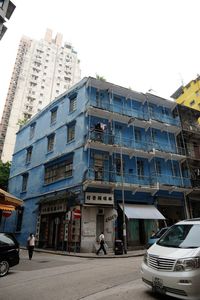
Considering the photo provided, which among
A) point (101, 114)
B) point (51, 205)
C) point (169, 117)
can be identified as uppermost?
point (169, 117)

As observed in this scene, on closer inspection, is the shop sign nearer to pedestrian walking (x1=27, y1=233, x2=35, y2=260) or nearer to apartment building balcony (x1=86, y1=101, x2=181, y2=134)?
pedestrian walking (x1=27, y1=233, x2=35, y2=260)

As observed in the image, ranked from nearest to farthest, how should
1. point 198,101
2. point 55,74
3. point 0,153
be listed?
point 198,101
point 0,153
point 55,74

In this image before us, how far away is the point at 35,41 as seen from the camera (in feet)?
239

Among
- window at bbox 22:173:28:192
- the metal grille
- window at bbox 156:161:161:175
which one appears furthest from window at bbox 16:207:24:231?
the metal grille

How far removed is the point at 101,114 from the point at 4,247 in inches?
577

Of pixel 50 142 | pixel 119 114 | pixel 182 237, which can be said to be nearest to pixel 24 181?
pixel 50 142

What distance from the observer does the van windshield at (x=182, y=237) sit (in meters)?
5.32

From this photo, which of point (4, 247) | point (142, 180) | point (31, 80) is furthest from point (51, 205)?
point (31, 80)

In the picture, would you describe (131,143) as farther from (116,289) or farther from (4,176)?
(4,176)

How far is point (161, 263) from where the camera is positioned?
5.04m

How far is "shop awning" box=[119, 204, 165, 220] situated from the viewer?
1919 centimetres

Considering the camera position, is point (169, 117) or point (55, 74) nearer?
point (169, 117)

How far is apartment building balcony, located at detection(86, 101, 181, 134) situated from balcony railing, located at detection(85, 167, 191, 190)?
5292 mm

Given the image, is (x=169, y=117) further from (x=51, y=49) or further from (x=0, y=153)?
(x=51, y=49)
